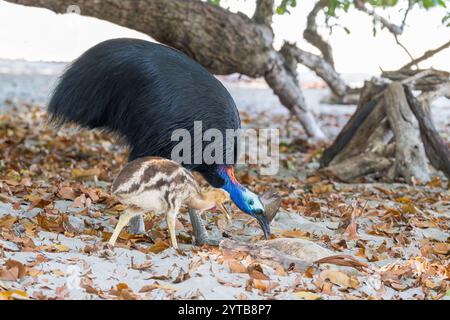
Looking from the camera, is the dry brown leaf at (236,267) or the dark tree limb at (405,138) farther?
the dark tree limb at (405,138)

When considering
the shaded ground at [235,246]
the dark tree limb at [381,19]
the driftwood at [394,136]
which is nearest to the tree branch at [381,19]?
the dark tree limb at [381,19]

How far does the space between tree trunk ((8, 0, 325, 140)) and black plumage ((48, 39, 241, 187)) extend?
2.31m

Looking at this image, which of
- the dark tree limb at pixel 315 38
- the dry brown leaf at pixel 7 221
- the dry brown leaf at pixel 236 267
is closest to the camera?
the dry brown leaf at pixel 236 267

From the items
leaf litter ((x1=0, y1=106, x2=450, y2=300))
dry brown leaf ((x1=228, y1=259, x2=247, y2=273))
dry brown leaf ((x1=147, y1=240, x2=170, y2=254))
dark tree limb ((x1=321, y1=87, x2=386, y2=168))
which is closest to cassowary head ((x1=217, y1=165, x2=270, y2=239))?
leaf litter ((x1=0, y1=106, x2=450, y2=300))

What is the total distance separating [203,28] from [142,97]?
2958 millimetres

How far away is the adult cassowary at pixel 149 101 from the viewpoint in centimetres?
485

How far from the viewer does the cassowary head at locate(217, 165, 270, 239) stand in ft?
15.8

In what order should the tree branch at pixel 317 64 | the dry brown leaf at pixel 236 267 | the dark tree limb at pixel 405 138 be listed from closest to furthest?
1. the dry brown leaf at pixel 236 267
2. the dark tree limb at pixel 405 138
3. the tree branch at pixel 317 64

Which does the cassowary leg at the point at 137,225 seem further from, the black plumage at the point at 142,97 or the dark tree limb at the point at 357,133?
the dark tree limb at the point at 357,133

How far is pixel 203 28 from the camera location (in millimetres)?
7699

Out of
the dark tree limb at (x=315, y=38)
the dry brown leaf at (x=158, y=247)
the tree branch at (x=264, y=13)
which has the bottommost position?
the dry brown leaf at (x=158, y=247)

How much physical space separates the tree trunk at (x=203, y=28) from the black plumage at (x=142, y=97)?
231 cm
